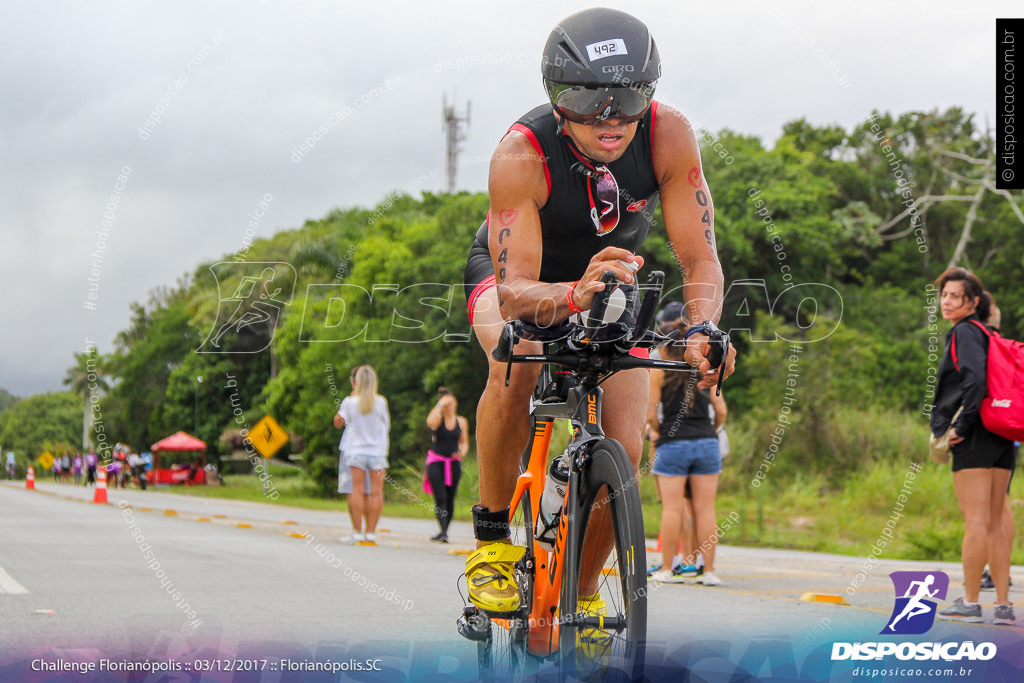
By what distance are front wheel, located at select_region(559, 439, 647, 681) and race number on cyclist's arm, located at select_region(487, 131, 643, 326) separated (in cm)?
43

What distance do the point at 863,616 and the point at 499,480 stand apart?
3.33 meters

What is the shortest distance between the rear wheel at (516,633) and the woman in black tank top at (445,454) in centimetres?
865

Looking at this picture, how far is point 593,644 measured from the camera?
114 inches

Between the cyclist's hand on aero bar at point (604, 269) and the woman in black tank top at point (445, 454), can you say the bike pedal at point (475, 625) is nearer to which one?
the cyclist's hand on aero bar at point (604, 269)

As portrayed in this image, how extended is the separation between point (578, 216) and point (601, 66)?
21.7 inches

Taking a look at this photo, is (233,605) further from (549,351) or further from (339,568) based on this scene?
(549,351)

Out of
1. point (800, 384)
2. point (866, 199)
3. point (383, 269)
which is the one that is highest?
point (866, 199)

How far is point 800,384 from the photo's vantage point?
65.0 ft

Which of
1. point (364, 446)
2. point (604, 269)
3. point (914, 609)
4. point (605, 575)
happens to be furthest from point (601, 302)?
point (364, 446)

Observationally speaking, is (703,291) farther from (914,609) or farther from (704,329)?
(914,609)

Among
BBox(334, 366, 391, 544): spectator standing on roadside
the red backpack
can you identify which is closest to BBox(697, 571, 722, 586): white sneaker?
the red backpack

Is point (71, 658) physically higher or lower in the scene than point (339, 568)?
higher

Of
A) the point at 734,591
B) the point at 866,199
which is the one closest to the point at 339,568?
the point at 734,591

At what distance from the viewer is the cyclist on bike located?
3049 millimetres
